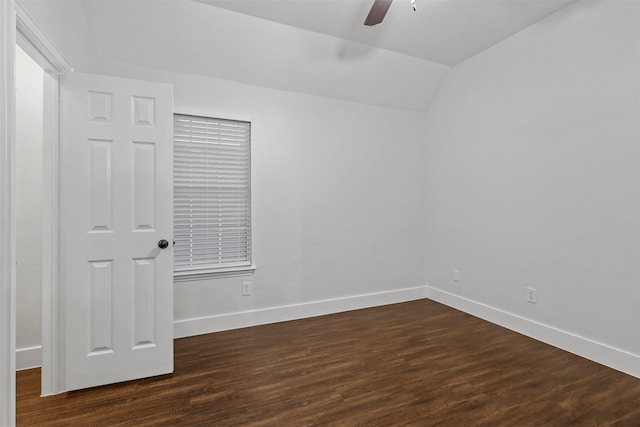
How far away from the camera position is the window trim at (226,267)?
9.71 ft

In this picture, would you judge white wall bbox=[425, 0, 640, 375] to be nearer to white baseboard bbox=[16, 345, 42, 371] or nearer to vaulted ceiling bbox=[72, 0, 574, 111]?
vaulted ceiling bbox=[72, 0, 574, 111]

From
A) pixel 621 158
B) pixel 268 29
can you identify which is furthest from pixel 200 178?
pixel 621 158

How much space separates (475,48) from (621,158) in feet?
5.87

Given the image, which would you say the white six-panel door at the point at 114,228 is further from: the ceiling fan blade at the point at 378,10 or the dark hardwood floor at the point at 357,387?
the ceiling fan blade at the point at 378,10

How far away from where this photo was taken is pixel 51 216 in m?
2.02

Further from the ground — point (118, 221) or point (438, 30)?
point (438, 30)

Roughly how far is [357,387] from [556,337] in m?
1.94

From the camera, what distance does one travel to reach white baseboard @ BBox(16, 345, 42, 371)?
230 cm

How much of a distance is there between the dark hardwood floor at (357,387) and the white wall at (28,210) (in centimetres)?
31

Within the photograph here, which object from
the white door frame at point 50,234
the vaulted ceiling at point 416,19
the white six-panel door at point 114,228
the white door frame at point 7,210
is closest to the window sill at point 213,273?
the white six-panel door at point 114,228

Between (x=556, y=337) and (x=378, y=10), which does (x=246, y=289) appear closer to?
(x=378, y=10)

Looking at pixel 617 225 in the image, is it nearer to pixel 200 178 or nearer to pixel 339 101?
pixel 339 101

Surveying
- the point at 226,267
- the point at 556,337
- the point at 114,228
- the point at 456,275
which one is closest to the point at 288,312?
the point at 226,267

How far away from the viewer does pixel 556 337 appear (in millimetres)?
2732
